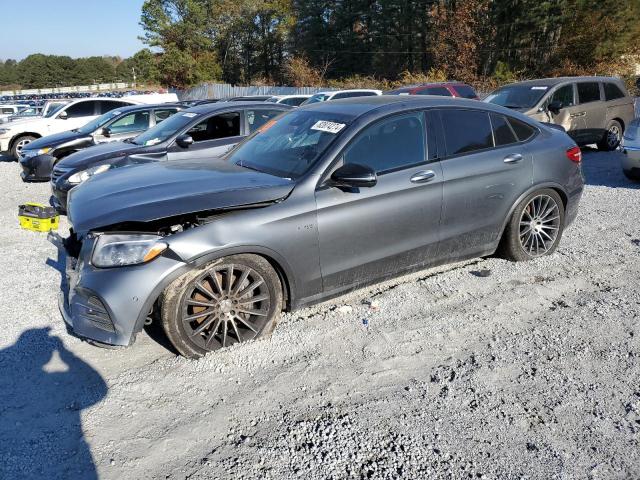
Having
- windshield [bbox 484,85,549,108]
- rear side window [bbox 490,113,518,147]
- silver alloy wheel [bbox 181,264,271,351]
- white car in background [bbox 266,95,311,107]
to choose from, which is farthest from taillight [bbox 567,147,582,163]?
white car in background [bbox 266,95,311,107]

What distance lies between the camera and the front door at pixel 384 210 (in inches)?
152

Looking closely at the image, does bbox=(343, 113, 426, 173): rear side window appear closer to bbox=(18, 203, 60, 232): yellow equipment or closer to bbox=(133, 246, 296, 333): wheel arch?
bbox=(133, 246, 296, 333): wheel arch

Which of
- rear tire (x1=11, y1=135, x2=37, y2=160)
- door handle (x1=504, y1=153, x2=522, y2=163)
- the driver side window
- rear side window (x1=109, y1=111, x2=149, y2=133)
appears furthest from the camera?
rear tire (x1=11, y1=135, x2=37, y2=160)

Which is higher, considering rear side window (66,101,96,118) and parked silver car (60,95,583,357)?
rear side window (66,101,96,118)

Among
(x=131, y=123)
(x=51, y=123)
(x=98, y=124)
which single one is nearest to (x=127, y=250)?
(x=131, y=123)

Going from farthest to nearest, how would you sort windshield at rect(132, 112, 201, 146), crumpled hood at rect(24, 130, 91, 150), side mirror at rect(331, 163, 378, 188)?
crumpled hood at rect(24, 130, 91, 150), windshield at rect(132, 112, 201, 146), side mirror at rect(331, 163, 378, 188)

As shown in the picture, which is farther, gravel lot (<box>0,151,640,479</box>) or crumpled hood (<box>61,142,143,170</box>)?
crumpled hood (<box>61,142,143,170</box>)

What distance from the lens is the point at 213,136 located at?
25.6 ft

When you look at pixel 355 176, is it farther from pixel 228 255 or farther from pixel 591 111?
pixel 591 111

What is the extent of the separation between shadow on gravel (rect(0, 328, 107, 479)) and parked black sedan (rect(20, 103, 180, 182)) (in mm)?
7188

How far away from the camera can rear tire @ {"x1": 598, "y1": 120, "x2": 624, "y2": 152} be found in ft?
39.3

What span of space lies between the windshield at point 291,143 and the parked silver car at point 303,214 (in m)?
0.02

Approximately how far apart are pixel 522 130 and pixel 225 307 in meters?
3.38

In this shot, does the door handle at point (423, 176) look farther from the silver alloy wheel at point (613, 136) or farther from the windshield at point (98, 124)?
the silver alloy wheel at point (613, 136)
